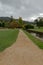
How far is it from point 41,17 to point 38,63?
443 feet

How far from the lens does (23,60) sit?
1110 centimetres

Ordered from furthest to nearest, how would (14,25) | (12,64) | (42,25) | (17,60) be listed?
(42,25)
(14,25)
(17,60)
(12,64)

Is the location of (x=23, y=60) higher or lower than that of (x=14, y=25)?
higher

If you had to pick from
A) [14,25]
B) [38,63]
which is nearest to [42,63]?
[38,63]

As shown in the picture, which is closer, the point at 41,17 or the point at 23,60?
the point at 23,60

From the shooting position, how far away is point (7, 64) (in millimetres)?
10047

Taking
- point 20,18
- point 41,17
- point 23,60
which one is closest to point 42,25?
point 20,18

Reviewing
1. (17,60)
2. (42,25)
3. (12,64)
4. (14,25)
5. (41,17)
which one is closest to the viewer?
(12,64)

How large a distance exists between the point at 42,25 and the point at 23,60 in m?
110

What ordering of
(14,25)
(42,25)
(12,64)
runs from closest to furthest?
(12,64), (14,25), (42,25)

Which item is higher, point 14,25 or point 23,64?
point 23,64

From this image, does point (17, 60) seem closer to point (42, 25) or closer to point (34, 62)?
point (34, 62)

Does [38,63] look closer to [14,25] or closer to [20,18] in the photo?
[14,25]

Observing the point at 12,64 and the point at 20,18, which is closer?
the point at 12,64
